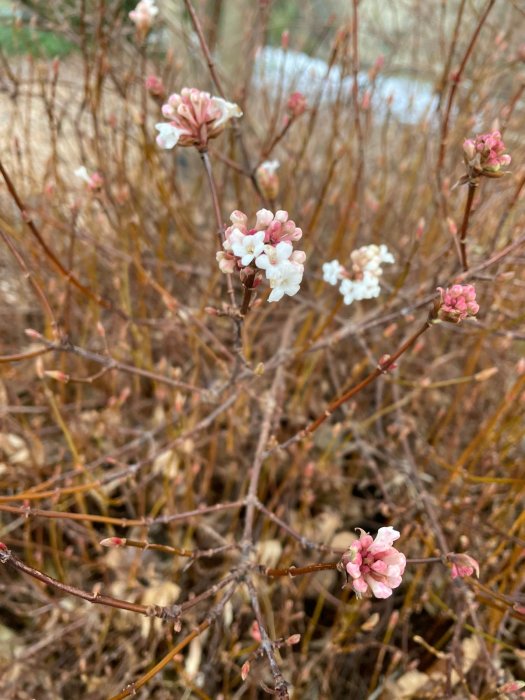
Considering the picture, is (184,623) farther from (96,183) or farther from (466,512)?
(96,183)

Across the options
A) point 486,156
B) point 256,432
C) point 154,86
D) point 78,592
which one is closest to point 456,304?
point 486,156

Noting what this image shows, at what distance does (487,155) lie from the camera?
93cm

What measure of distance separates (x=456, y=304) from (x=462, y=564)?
0.43 meters

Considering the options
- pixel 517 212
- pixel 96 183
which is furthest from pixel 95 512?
pixel 517 212

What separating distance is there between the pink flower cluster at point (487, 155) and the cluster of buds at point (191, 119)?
44 cm

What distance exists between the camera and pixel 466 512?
1733 millimetres

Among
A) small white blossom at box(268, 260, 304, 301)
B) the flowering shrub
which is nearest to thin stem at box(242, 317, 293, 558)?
the flowering shrub

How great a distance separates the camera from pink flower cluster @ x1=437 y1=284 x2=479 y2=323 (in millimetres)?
884

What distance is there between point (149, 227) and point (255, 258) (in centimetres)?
189

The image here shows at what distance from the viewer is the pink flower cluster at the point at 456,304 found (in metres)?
0.88

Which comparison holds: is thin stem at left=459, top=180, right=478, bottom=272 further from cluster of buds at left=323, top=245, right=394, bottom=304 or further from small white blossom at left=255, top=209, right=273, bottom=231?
small white blossom at left=255, top=209, right=273, bottom=231

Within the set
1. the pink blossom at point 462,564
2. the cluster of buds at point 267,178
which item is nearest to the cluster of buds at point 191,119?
the cluster of buds at point 267,178

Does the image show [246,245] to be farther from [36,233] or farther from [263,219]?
[36,233]

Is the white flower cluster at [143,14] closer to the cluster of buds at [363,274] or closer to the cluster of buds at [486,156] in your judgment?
the cluster of buds at [363,274]
